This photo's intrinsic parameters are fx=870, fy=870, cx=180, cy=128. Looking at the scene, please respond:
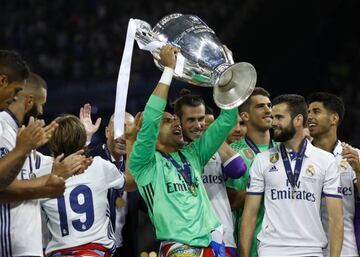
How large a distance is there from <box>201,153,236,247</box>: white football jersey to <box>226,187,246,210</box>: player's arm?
14cm

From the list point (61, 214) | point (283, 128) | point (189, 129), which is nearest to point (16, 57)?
point (61, 214)

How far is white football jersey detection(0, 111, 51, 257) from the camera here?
4.85m

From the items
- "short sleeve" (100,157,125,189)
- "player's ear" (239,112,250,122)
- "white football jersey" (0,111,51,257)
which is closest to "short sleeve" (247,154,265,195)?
"player's ear" (239,112,250,122)

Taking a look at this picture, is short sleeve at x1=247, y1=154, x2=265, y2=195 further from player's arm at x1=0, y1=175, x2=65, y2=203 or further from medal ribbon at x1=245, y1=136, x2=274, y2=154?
player's arm at x1=0, y1=175, x2=65, y2=203

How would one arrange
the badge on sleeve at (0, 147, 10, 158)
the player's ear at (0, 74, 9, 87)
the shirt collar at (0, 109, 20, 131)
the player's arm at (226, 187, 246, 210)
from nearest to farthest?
the player's ear at (0, 74, 9, 87)
the badge on sleeve at (0, 147, 10, 158)
the shirt collar at (0, 109, 20, 131)
the player's arm at (226, 187, 246, 210)

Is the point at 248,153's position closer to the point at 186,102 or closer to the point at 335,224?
the point at 186,102

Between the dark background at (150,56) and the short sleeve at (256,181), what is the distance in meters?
7.41

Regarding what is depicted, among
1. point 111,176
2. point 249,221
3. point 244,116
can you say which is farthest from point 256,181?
point 111,176

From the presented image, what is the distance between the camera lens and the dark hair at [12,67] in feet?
15.0

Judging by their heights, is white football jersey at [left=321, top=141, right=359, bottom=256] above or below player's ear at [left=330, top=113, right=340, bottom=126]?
below

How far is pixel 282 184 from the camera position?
5.69 m

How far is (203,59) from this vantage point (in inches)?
204

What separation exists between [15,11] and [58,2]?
88cm

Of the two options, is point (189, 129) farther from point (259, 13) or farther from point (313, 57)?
point (259, 13)
